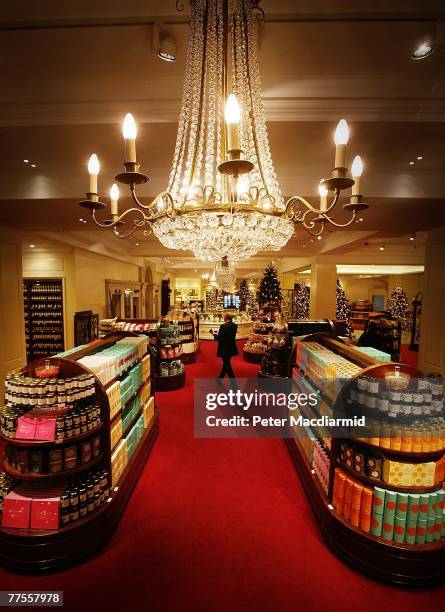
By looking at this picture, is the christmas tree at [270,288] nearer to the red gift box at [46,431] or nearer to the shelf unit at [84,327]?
the shelf unit at [84,327]

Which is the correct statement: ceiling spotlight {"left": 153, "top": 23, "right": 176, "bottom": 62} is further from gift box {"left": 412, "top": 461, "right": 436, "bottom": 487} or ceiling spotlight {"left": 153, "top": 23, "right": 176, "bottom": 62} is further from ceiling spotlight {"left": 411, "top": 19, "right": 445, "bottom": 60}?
gift box {"left": 412, "top": 461, "right": 436, "bottom": 487}

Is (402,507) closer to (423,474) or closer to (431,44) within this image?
(423,474)

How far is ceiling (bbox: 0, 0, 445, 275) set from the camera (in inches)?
87.8

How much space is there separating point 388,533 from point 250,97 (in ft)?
10.9

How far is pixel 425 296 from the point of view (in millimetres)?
6250

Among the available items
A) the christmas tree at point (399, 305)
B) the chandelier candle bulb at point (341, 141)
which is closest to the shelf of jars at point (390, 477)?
the chandelier candle bulb at point (341, 141)

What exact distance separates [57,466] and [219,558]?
61.5 inches

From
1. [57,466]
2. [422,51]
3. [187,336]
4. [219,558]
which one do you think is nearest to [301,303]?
[187,336]

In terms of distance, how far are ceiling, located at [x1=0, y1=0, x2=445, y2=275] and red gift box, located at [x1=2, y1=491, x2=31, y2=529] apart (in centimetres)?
358

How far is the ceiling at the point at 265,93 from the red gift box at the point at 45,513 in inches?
142

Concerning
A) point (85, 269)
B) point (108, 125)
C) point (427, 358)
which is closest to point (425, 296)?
point (427, 358)

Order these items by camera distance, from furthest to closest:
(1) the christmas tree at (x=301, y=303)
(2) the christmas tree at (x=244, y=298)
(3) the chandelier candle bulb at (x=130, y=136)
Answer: (2) the christmas tree at (x=244, y=298), (1) the christmas tree at (x=301, y=303), (3) the chandelier candle bulb at (x=130, y=136)

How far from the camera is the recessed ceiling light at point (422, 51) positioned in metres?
2.33

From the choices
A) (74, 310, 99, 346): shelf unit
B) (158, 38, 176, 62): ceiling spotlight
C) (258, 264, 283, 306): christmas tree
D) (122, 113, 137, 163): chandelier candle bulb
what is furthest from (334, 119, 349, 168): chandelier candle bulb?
(258, 264, 283, 306): christmas tree
